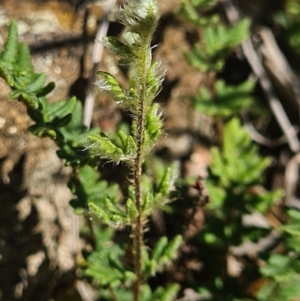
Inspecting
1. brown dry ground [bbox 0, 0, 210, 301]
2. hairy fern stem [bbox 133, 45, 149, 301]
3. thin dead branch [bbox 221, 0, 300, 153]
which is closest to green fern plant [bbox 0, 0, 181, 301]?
hairy fern stem [bbox 133, 45, 149, 301]

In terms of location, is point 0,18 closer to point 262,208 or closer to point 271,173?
point 262,208

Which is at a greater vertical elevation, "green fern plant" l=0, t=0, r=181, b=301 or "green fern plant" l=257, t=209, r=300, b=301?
"green fern plant" l=0, t=0, r=181, b=301

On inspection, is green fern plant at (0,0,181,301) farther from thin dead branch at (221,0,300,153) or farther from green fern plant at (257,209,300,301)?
thin dead branch at (221,0,300,153)

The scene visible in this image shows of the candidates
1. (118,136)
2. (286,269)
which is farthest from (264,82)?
(118,136)

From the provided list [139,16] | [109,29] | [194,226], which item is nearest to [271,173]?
[194,226]

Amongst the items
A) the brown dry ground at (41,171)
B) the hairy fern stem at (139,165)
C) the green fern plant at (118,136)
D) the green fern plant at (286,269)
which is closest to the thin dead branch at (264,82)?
the brown dry ground at (41,171)

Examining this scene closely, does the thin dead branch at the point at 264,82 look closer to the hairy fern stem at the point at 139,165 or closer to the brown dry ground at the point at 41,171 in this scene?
the brown dry ground at the point at 41,171

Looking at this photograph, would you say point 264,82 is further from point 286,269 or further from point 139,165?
point 139,165
